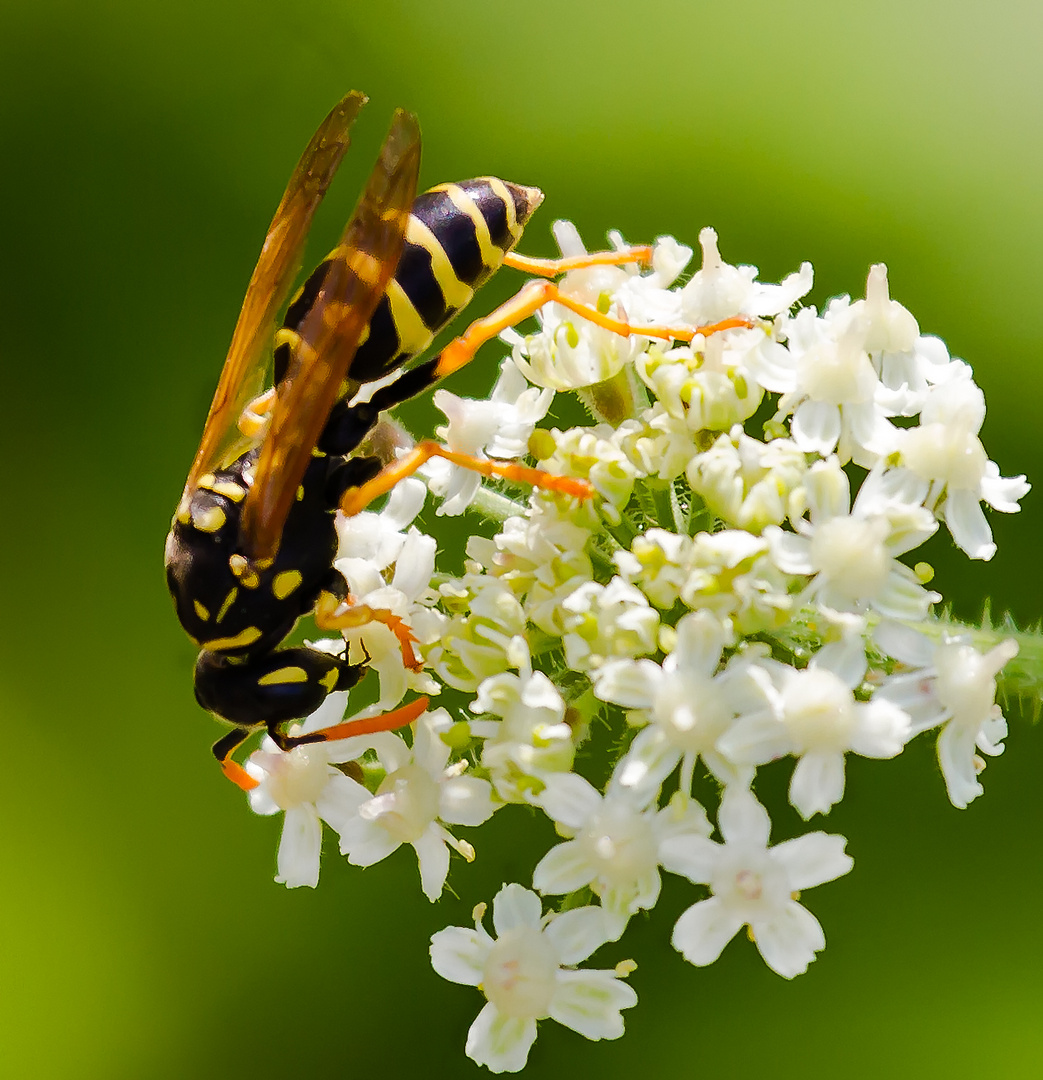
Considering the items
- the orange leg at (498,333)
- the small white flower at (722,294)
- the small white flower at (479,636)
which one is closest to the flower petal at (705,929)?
the small white flower at (479,636)

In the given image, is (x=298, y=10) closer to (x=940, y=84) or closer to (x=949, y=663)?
(x=940, y=84)

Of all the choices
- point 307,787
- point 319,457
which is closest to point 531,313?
point 319,457

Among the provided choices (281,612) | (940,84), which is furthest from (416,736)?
(940,84)

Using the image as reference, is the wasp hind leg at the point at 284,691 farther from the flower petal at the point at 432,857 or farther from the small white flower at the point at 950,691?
the small white flower at the point at 950,691

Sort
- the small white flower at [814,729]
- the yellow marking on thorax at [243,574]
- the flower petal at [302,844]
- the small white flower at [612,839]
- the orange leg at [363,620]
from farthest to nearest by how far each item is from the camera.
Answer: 1. the flower petal at [302,844]
2. the yellow marking on thorax at [243,574]
3. the orange leg at [363,620]
4. the small white flower at [612,839]
5. the small white flower at [814,729]

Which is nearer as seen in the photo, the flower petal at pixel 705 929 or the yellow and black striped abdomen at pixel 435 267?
the flower petal at pixel 705 929
